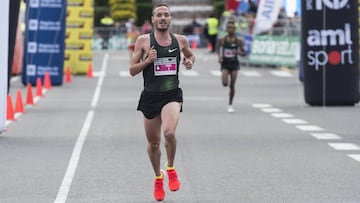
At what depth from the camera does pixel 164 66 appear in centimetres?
1191

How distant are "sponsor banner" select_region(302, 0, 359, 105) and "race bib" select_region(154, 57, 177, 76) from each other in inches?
575

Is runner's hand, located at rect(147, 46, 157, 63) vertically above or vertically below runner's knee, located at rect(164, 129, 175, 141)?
above

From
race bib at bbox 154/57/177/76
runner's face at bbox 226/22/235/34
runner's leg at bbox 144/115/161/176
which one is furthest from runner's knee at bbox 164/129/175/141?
runner's face at bbox 226/22/235/34

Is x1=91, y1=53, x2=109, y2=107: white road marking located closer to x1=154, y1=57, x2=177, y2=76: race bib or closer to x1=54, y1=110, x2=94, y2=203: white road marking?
x1=54, y1=110, x2=94, y2=203: white road marking

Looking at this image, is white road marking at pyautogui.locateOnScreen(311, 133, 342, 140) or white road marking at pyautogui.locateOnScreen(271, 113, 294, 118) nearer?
white road marking at pyautogui.locateOnScreen(311, 133, 342, 140)

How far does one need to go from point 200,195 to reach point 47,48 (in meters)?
25.2

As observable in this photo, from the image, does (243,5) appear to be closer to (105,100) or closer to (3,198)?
(105,100)

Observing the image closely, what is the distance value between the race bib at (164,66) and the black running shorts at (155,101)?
0.19 meters

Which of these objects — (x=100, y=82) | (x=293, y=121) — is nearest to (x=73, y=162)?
(x=293, y=121)

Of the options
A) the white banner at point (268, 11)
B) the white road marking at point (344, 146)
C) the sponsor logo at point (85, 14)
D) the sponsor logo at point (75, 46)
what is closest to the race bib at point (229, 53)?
the white road marking at point (344, 146)

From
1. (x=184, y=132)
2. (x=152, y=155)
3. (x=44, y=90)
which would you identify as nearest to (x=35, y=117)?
(x=184, y=132)

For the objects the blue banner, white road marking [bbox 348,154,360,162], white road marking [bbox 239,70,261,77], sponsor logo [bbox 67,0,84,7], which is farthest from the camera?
sponsor logo [bbox 67,0,84,7]

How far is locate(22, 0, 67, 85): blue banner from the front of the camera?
36.4 meters

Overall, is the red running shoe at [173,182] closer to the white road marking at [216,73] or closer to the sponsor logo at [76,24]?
the white road marking at [216,73]
